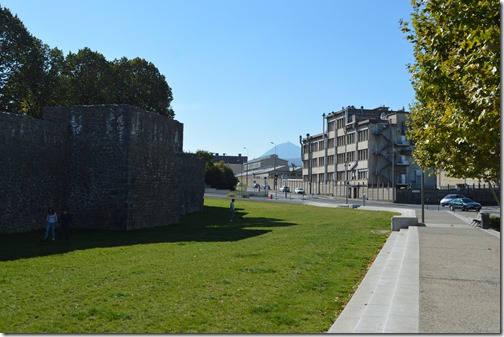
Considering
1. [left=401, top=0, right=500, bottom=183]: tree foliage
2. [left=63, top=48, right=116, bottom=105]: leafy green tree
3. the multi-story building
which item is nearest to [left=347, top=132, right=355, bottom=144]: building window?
the multi-story building

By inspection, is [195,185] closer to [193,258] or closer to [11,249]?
[11,249]

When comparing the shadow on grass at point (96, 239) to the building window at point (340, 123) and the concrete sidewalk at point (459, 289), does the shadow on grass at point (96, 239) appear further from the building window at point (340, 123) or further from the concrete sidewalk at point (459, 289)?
the building window at point (340, 123)

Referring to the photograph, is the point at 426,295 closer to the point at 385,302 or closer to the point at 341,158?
Answer: the point at 385,302

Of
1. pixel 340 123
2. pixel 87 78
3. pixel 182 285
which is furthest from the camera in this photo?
pixel 340 123

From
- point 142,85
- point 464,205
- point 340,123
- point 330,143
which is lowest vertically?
point 464,205

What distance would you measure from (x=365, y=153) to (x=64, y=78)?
172 ft

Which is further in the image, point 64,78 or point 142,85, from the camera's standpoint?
point 142,85

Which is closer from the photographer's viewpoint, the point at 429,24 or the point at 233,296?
the point at 233,296

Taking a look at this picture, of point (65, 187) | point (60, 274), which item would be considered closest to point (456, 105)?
point (60, 274)

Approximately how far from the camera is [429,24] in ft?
49.9

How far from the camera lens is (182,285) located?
10906mm

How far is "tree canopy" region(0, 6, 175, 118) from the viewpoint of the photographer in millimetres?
41594

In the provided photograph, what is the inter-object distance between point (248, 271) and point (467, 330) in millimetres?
6118

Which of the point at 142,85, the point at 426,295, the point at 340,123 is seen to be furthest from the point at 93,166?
the point at 340,123
